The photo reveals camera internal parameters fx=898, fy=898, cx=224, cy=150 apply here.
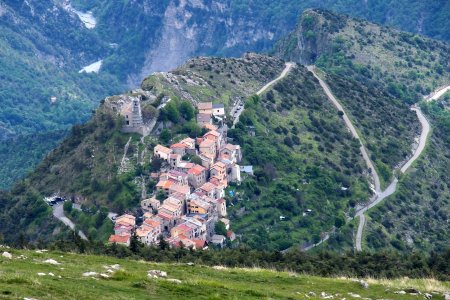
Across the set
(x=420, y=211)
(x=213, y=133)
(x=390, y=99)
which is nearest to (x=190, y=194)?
(x=213, y=133)

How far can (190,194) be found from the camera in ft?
291

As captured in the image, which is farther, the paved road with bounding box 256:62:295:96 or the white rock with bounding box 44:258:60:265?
the paved road with bounding box 256:62:295:96

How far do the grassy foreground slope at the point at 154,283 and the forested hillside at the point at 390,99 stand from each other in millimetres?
58871

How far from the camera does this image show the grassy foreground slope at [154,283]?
26.0 m

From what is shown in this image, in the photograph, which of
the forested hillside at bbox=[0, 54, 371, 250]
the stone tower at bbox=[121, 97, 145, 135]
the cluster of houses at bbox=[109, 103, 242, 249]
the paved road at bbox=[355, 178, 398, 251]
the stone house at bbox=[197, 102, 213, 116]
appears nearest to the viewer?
the cluster of houses at bbox=[109, 103, 242, 249]

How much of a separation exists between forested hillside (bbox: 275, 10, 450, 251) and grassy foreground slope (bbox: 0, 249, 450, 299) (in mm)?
58871

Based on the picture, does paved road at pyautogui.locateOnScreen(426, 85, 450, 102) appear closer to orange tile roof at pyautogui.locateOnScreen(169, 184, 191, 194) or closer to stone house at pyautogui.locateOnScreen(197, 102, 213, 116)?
stone house at pyautogui.locateOnScreen(197, 102, 213, 116)

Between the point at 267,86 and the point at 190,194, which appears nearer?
the point at 190,194

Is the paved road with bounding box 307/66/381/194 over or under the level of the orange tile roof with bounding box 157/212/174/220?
over

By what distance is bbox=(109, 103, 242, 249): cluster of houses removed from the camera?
80938 millimetres

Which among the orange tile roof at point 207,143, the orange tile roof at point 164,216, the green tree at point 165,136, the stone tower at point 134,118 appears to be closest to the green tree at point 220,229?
the orange tile roof at point 164,216

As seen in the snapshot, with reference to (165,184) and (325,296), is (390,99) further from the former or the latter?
(325,296)

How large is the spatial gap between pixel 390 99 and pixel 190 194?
6102 cm

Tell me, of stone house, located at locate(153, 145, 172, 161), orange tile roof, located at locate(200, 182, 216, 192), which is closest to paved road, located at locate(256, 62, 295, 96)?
stone house, located at locate(153, 145, 172, 161)
